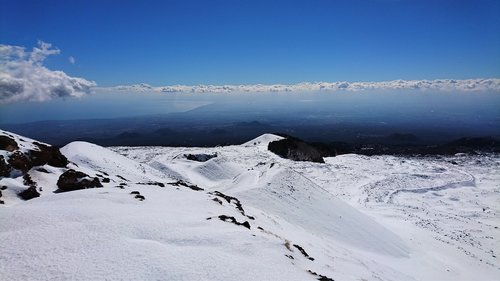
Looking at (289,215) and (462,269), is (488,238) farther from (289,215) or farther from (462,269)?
(289,215)

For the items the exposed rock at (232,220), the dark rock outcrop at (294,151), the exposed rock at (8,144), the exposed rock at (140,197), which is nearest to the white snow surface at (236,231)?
the exposed rock at (140,197)

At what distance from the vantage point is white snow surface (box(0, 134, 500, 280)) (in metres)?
10.4

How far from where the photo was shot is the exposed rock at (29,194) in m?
19.2

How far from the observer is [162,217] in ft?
48.6

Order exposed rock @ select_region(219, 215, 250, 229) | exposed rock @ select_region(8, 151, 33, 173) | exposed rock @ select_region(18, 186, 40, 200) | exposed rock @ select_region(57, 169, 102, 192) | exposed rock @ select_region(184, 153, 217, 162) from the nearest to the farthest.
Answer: exposed rock @ select_region(219, 215, 250, 229) < exposed rock @ select_region(18, 186, 40, 200) < exposed rock @ select_region(57, 169, 102, 192) < exposed rock @ select_region(8, 151, 33, 173) < exposed rock @ select_region(184, 153, 217, 162)

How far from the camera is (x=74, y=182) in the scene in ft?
69.9

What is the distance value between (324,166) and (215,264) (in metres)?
54.0

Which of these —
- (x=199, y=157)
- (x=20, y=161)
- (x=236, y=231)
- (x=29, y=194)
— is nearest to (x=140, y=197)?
(x=29, y=194)

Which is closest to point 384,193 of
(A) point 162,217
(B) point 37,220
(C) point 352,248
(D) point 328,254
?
(C) point 352,248

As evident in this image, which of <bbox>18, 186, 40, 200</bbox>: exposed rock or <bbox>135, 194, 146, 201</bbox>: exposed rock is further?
<bbox>18, 186, 40, 200</bbox>: exposed rock

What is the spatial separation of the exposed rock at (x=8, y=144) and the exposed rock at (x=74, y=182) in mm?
5202

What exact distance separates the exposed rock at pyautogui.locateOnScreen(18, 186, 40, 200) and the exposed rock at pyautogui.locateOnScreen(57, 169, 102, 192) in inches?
55.8

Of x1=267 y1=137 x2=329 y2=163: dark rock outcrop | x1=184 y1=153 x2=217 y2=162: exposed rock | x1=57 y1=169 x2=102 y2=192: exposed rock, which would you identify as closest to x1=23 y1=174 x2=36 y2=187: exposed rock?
x1=57 y1=169 x2=102 y2=192: exposed rock

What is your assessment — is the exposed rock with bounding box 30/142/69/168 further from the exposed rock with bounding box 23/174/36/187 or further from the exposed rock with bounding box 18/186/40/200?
the exposed rock with bounding box 18/186/40/200
